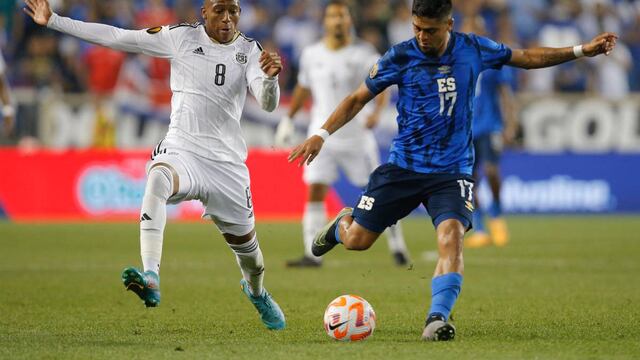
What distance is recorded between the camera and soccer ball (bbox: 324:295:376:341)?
7680mm

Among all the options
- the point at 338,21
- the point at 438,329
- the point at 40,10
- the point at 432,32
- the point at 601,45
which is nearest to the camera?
the point at 438,329

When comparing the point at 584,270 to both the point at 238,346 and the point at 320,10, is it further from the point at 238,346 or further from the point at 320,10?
the point at 320,10

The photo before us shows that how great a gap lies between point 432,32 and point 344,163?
6125 millimetres

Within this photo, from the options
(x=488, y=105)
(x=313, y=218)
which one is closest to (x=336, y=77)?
(x=313, y=218)

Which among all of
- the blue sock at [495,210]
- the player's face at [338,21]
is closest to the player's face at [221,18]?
the player's face at [338,21]

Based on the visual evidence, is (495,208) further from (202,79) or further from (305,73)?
(202,79)

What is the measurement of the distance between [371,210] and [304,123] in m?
13.6

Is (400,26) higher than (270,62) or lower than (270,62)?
higher

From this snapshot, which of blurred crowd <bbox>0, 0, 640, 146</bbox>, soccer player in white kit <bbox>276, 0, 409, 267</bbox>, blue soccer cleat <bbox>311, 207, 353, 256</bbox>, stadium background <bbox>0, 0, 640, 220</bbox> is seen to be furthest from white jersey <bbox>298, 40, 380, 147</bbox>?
blurred crowd <bbox>0, 0, 640, 146</bbox>

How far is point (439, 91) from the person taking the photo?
26.2ft

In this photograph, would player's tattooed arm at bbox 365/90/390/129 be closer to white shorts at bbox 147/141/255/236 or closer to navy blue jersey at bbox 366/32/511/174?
white shorts at bbox 147/141/255/236

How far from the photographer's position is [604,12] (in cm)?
2445

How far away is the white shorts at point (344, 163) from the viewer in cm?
1366

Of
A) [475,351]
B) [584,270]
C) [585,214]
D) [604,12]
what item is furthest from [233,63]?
[604,12]
